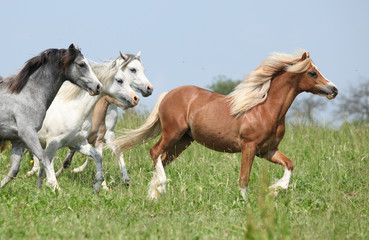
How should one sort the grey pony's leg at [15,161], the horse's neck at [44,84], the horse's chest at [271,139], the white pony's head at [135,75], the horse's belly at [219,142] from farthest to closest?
the white pony's head at [135,75]
the horse's belly at [219,142]
the horse's chest at [271,139]
the grey pony's leg at [15,161]
the horse's neck at [44,84]

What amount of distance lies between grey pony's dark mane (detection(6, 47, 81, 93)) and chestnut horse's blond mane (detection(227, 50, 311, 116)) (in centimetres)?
234

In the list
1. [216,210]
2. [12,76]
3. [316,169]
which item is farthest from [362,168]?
[12,76]

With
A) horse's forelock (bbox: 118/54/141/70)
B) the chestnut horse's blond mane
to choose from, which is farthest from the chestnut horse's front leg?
horse's forelock (bbox: 118/54/141/70)

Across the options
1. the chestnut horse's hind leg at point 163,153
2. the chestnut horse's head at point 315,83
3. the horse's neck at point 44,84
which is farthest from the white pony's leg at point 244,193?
the horse's neck at point 44,84

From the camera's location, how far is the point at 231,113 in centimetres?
699

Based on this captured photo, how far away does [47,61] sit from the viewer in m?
6.69

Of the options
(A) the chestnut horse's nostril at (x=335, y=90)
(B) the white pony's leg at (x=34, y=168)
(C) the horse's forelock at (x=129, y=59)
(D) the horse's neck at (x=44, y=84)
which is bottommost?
(B) the white pony's leg at (x=34, y=168)

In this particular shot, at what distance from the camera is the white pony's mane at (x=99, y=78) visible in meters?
7.67

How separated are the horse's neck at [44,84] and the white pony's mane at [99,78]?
0.96 meters

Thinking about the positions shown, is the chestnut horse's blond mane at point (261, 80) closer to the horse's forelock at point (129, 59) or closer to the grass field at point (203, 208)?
the grass field at point (203, 208)

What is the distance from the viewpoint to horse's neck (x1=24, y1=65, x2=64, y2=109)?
6555 millimetres

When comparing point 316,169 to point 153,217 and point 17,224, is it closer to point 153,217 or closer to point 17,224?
point 153,217

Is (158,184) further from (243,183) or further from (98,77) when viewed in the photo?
(98,77)

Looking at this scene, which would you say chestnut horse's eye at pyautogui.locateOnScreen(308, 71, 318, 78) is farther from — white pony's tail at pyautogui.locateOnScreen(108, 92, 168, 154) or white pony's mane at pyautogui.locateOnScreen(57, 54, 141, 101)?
white pony's mane at pyautogui.locateOnScreen(57, 54, 141, 101)
